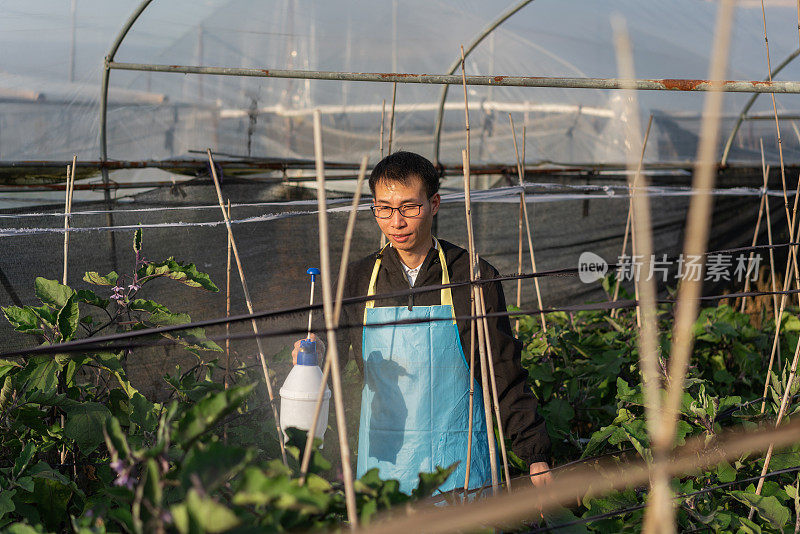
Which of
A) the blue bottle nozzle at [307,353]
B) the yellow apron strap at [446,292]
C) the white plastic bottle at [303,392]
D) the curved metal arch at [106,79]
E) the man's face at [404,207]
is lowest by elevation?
the white plastic bottle at [303,392]

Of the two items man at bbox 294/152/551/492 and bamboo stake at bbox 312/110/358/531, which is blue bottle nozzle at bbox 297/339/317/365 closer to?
man at bbox 294/152/551/492

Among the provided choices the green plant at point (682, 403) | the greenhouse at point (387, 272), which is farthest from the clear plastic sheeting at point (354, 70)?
the green plant at point (682, 403)

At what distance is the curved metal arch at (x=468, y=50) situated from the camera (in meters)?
4.05

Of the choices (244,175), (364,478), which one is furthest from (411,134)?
(364,478)

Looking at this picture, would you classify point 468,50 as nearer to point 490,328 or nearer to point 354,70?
point 354,70

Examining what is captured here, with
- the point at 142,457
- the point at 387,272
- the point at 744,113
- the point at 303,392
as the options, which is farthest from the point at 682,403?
the point at 744,113

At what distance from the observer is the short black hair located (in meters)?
1.78

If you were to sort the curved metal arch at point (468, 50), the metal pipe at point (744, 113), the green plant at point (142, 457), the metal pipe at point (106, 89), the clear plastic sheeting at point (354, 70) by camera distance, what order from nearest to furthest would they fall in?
the green plant at point (142, 457), the metal pipe at point (106, 89), the clear plastic sheeting at point (354, 70), the curved metal arch at point (468, 50), the metal pipe at point (744, 113)

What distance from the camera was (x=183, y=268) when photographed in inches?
77.3

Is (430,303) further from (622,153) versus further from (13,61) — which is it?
(622,153)

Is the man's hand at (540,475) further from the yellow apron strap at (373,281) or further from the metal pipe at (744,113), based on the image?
the metal pipe at (744,113)

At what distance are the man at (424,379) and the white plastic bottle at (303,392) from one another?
0.19m

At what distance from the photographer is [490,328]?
1.76 m

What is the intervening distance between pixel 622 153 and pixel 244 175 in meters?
2.54
